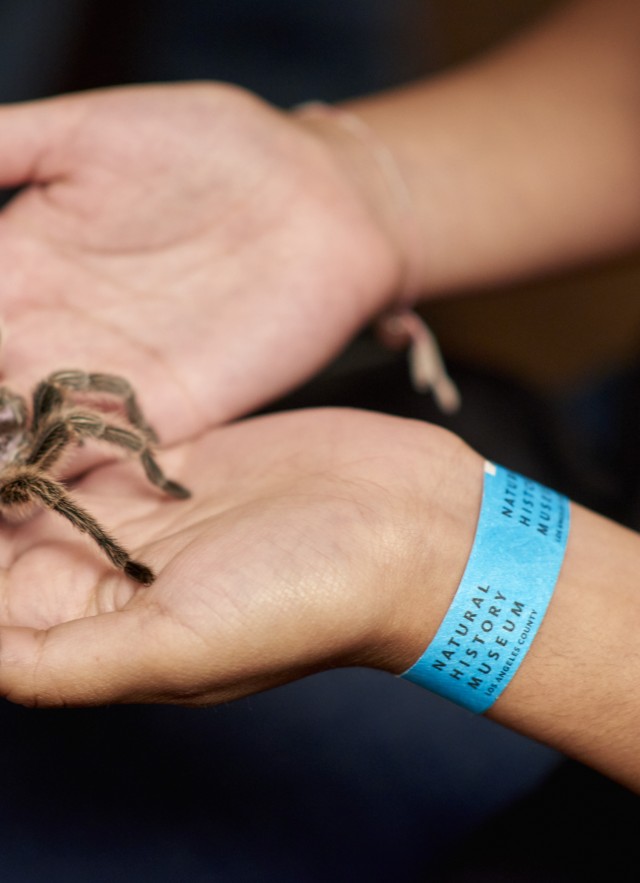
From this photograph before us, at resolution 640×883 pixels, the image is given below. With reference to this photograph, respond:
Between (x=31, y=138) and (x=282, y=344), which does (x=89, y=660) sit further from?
(x=31, y=138)

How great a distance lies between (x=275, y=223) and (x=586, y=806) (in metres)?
1.72

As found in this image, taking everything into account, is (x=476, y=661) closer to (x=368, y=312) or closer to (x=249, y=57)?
(x=368, y=312)

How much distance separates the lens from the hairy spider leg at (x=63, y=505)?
1615mm

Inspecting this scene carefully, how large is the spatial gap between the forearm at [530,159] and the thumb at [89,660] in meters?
1.80

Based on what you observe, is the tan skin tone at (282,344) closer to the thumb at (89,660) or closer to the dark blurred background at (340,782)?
the thumb at (89,660)

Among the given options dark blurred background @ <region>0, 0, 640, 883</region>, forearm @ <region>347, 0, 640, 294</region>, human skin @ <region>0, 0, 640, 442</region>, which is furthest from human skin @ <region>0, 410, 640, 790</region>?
forearm @ <region>347, 0, 640, 294</region>

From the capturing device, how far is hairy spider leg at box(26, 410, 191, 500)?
1.95 meters

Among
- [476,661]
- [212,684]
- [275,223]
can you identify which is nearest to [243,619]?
[212,684]

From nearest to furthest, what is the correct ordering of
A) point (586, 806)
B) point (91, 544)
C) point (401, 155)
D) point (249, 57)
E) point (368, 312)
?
point (91, 544) → point (586, 806) → point (368, 312) → point (401, 155) → point (249, 57)

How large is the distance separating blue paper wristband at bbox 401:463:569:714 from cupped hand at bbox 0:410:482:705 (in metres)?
0.03

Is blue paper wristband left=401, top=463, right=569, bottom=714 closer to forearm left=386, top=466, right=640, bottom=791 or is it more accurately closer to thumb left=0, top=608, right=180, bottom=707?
forearm left=386, top=466, right=640, bottom=791

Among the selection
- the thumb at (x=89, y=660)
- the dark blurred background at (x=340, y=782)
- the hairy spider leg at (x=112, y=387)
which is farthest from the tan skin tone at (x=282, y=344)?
the dark blurred background at (x=340, y=782)

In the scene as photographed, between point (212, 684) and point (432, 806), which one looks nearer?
point (212, 684)

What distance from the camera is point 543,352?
5004 millimetres
